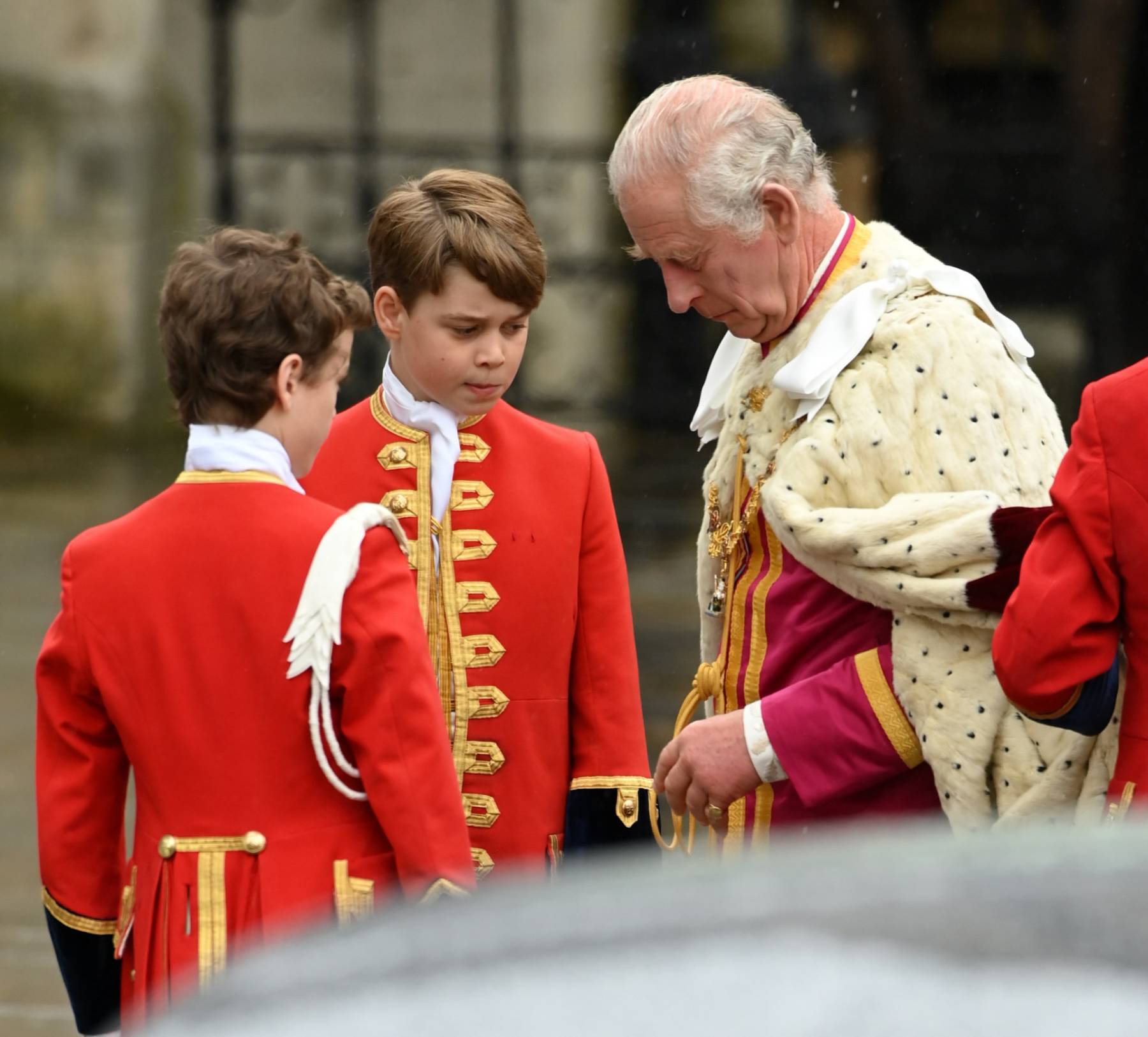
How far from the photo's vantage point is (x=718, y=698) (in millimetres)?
2543

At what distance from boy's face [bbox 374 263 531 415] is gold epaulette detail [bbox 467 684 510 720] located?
37 cm

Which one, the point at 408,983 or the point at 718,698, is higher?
the point at 408,983

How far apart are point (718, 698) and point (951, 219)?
25.4 feet

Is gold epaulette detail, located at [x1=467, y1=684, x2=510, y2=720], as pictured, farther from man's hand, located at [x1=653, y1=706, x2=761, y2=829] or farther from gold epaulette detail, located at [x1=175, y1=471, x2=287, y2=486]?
gold epaulette detail, located at [x1=175, y1=471, x2=287, y2=486]

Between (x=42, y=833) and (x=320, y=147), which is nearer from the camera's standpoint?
(x=42, y=833)

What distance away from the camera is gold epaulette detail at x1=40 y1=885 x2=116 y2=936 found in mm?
2244

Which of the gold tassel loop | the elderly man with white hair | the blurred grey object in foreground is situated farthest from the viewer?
the gold tassel loop

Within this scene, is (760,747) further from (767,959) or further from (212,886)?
(767,959)

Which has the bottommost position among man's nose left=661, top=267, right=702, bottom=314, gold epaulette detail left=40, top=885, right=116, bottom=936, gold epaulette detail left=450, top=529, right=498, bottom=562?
gold epaulette detail left=40, top=885, right=116, bottom=936

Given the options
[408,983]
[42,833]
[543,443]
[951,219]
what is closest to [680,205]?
[543,443]

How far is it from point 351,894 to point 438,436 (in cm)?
72

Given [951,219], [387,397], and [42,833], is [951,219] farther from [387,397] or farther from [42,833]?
[42,833]

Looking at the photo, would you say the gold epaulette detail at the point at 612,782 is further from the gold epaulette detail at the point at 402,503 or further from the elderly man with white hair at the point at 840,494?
the gold epaulette detail at the point at 402,503

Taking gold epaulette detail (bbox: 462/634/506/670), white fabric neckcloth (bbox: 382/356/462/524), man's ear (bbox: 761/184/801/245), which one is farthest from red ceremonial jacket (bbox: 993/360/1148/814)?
white fabric neckcloth (bbox: 382/356/462/524)
